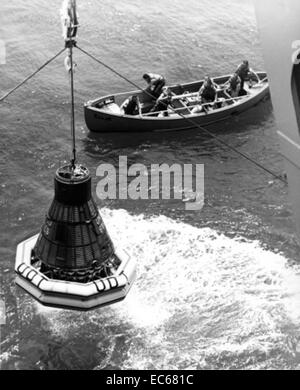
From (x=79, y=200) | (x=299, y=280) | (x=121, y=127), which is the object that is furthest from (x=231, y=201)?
(x=79, y=200)

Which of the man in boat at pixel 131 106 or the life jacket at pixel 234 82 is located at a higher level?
the life jacket at pixel 234 82

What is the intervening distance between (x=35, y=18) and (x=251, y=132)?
43.7 ft

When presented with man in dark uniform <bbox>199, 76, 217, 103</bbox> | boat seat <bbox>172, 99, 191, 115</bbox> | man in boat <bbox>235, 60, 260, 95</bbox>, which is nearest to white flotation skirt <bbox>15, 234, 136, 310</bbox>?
boat seat <bbox>172, 99, 191, 115</bbox>

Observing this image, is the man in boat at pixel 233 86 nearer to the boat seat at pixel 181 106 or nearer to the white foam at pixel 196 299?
the boat seat at pixel 181 106

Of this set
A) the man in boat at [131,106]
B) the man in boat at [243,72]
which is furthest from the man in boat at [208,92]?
the man in boat at [131,106]

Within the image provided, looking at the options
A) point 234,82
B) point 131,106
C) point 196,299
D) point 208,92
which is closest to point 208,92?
point 208,92

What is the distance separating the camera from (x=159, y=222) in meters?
16.2

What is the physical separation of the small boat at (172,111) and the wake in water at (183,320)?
625cm

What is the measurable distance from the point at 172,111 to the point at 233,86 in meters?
3.23

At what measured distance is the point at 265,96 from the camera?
74.2 ft

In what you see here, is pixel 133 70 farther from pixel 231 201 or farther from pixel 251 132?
pixel 231 201

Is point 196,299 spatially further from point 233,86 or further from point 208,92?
point 233,86

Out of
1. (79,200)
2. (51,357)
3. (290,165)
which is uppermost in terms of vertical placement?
(290,165)

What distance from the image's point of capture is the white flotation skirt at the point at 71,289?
9.23m
